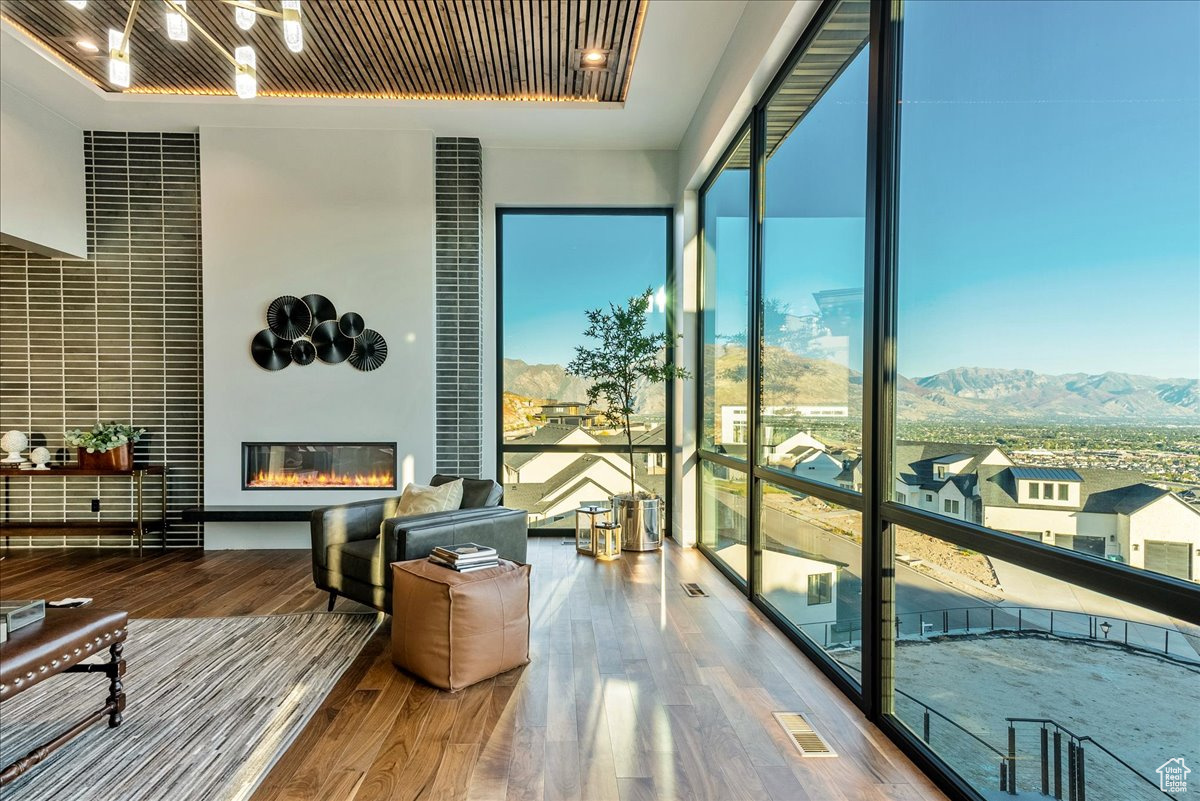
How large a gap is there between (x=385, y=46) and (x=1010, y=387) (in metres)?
4.30

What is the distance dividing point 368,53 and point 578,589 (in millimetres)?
3873

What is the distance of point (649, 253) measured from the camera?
6.21 meters

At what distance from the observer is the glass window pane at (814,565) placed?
2854 mm

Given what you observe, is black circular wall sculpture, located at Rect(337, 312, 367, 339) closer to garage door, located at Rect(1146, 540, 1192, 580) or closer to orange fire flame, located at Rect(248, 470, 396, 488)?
orange fire flame, located at Rect(248, 470, 396, 488)

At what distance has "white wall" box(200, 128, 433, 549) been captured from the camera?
5566 mm

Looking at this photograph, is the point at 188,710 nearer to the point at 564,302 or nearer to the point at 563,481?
the point at 563,481

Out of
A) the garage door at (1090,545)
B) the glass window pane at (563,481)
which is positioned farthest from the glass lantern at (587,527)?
the garage door at (1090,545)

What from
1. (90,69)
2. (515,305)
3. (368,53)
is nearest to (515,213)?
(515,305)

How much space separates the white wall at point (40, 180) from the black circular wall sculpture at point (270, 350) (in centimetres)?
167

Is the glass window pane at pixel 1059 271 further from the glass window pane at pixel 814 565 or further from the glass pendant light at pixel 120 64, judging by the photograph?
the glass pendant light at pixel 120 64

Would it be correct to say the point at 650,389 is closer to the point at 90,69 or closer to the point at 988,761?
the point at 988,761

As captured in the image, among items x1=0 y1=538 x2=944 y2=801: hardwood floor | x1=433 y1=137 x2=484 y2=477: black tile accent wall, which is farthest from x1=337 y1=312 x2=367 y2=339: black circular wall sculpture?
x1=0 y1=538 x2=944 y2=801: hardwood floor

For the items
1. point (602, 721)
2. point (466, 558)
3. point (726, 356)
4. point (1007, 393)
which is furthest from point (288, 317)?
point (1007, 393)

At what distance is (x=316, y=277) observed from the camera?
562 centimetres
